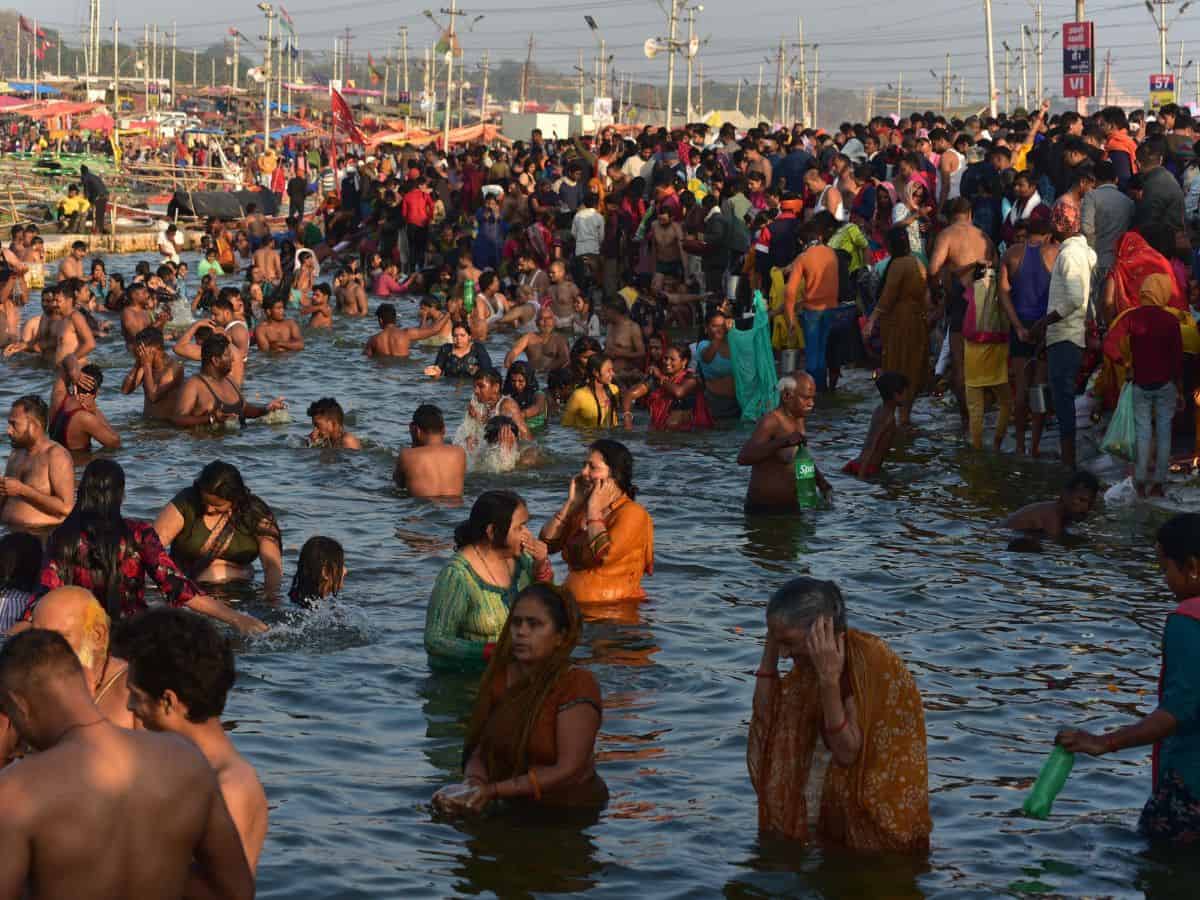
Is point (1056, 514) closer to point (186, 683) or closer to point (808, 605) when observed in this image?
point (808, 605)

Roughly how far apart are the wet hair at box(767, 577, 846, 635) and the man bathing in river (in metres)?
6.71

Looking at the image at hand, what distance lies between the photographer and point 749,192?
898 inches

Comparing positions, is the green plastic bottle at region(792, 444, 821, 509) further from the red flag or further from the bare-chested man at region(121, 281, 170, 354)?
the red flag

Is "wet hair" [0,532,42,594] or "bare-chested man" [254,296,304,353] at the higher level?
"bare-chested man" [254,296,304,353]

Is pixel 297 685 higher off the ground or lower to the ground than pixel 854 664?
lower

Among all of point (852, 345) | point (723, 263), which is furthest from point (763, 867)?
point (723, 263)

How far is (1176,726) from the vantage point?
19.2 ft

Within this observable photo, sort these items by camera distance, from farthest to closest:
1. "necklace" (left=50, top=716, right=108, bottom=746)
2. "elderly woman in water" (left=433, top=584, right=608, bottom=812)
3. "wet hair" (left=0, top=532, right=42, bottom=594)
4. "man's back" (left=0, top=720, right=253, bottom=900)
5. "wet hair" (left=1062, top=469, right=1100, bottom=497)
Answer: "wet hair" (left=1062, top=469, right=1100, bottom=497) < "wet hair" (left=0, top=532, right=42, bottom=594) < "elderly woman in water" (left=433, top=584, right=608, bottom=812) < "necklace" (left=50, top=716, right=108, bottom=746) < "man's back" (left=0, top=720, right=253, bottom=900)

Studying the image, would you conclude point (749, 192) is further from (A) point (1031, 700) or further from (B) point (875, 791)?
(B) point (875, 791)

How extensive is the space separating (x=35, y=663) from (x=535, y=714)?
8.31ft

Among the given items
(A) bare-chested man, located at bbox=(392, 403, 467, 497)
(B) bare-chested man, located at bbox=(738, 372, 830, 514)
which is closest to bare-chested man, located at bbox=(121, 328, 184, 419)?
(A) bare-chested man, located at bbox=(392, 403, 467, 497)

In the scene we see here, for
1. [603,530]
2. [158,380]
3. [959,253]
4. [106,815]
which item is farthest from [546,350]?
[106,815]

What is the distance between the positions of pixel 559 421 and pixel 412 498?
3.96m

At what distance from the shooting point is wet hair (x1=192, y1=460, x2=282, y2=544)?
9422mm
